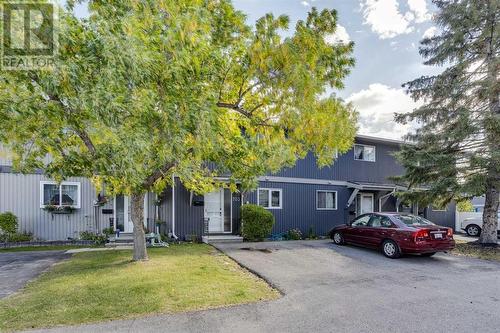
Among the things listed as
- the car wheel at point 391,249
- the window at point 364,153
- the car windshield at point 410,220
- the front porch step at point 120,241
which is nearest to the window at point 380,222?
the car windshield at point 410,220

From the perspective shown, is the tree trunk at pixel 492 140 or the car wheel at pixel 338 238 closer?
the tree trunk at pixel 492 140

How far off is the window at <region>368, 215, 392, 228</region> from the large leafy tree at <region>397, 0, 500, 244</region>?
10.8 ft

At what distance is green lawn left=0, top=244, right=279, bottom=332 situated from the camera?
478cm

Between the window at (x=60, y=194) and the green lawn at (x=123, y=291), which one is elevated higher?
the window at (x=60, y=194)

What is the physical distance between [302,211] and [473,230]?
→ 1044cm

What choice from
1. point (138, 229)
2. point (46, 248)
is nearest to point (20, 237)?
point (46, 248)

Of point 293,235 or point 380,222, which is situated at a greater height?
point 380,222

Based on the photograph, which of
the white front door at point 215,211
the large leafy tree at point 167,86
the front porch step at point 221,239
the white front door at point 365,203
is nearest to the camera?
the large leafy tree at point 167,86

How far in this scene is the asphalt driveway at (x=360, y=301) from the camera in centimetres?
446

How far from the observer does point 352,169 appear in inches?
666

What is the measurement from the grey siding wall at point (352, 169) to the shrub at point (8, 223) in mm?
10793

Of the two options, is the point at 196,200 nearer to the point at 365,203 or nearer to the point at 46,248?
the point at 46,248

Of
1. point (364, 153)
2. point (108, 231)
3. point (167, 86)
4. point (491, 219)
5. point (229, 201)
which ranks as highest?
point (167, 86)

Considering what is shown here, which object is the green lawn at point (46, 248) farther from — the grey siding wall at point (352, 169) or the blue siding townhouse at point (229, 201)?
the grey siding wall at point (352, 169)
